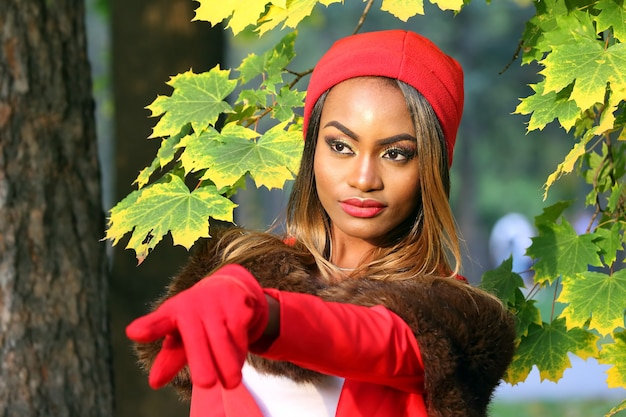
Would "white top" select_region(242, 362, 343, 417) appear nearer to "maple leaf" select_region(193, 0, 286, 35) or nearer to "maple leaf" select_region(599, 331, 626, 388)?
"maple leaf" select_region(193, 0, 286, 35)

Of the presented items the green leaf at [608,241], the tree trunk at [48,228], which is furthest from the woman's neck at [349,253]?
the tree trunk at [48,228]

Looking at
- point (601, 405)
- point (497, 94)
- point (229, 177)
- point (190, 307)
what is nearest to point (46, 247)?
point (229, 177)

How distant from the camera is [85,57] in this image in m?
3.42

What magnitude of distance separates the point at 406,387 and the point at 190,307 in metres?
0.63

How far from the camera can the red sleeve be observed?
155 cm

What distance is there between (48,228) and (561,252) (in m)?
1.61

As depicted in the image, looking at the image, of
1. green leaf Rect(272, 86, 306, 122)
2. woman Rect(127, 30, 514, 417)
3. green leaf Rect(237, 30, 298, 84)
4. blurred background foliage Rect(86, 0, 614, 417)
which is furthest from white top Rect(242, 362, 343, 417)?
green leaf Rect(237, 30, 298, 84)

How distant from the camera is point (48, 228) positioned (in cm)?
321

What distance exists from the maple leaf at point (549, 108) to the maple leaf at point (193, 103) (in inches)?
29.0

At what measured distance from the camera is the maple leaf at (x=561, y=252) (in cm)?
257

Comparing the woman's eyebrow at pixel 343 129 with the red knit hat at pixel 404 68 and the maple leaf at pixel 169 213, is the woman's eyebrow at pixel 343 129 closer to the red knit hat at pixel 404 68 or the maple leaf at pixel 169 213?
the red knit hat at pixel 404 68

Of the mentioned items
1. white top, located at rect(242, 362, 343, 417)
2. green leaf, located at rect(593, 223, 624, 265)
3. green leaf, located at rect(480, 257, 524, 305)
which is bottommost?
white top, located at rect(242, 362, 343, 417)

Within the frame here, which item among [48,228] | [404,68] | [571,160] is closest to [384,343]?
[404,68]

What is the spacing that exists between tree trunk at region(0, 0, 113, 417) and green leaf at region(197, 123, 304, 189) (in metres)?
1.02
